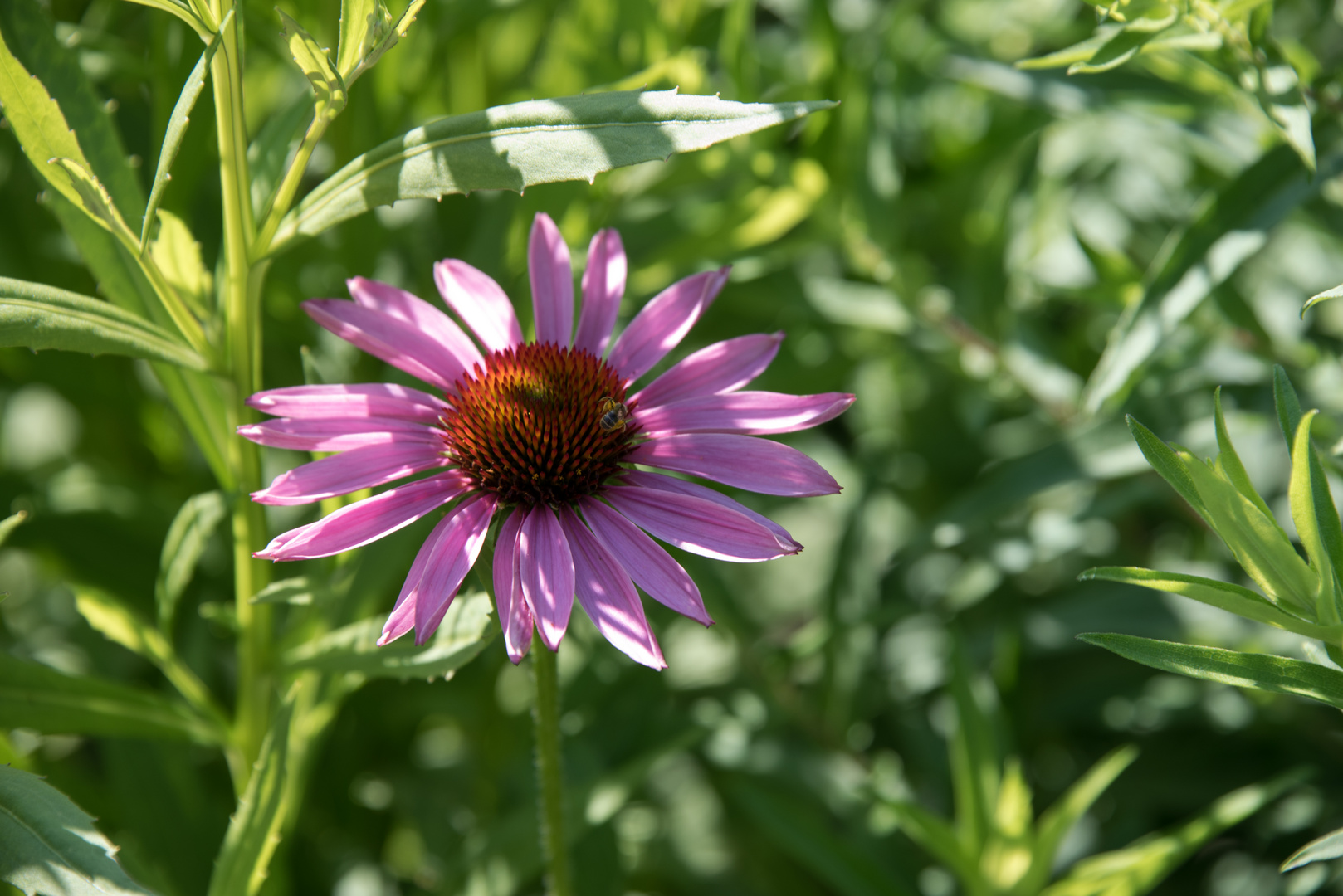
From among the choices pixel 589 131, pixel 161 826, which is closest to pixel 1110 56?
pixel 589 131

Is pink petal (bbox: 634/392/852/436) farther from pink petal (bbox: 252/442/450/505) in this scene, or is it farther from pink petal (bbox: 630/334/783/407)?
pink petal (bbox: 252/442/450/505)

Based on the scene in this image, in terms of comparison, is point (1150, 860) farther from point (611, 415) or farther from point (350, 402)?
point (350, 402)

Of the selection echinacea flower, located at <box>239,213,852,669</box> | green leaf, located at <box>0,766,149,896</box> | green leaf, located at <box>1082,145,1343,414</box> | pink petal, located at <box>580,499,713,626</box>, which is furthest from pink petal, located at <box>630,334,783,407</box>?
green leaf, located at <box>0,766,149,896</box>

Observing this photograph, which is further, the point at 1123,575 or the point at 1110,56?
the point at 1110,56

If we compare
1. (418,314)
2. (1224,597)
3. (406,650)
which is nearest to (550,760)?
(406,650)

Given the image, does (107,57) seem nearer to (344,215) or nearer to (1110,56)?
(344,215)

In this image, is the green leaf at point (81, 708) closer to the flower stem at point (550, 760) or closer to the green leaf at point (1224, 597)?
the flower stem at point (550, 760)

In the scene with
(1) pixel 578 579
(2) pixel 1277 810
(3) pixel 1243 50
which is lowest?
(2) pixel 1277 810
